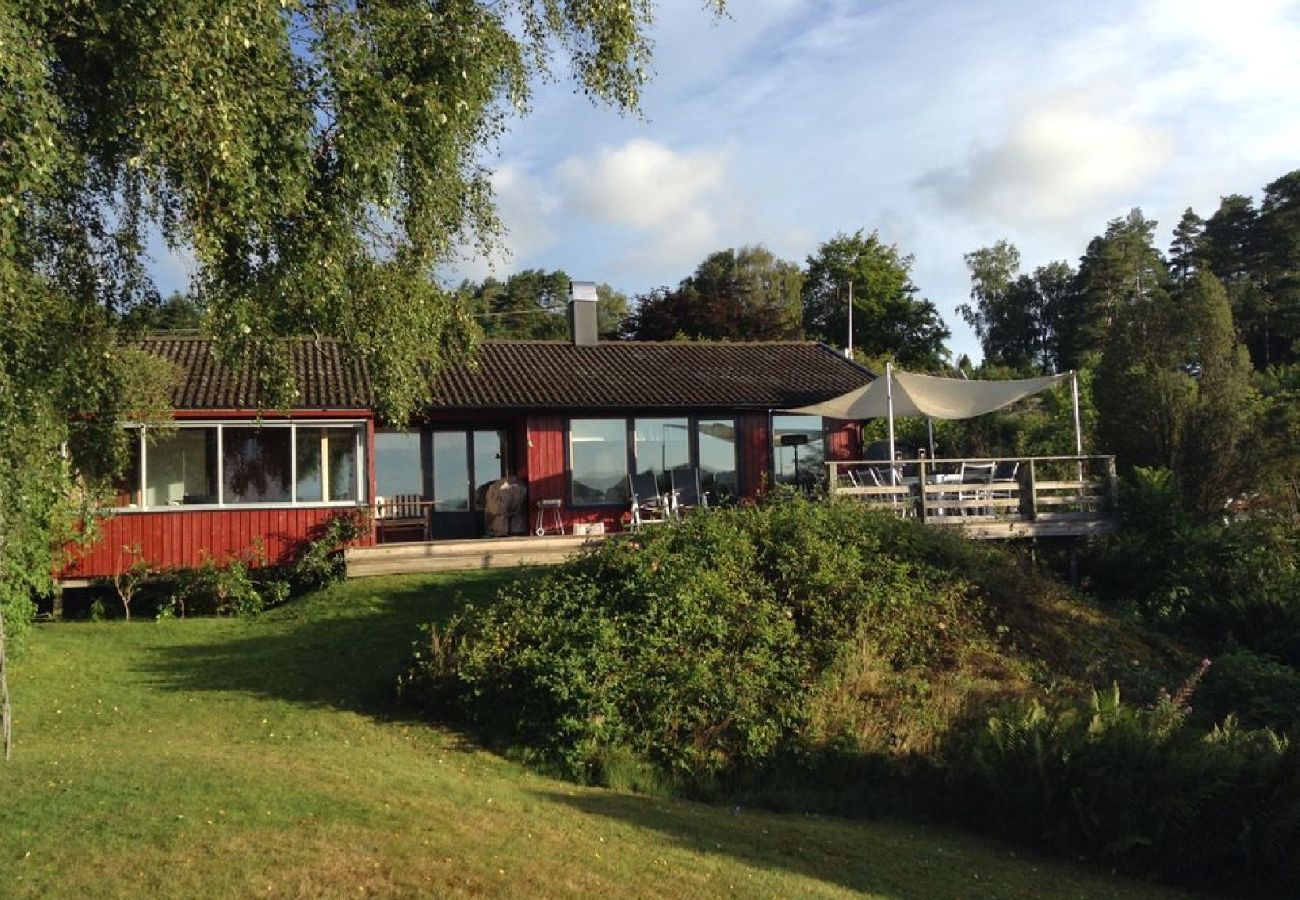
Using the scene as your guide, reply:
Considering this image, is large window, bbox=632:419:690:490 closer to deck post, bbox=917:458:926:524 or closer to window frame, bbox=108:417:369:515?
window frame, bbox=108:417:369:515

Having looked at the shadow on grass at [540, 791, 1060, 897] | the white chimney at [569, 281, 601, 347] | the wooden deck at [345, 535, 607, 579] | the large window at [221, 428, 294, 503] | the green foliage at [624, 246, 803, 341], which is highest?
the green foliage at [624, 246, 803, 341]

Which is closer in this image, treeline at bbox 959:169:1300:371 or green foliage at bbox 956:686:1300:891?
green foliage at bbox 956:686:1300:891

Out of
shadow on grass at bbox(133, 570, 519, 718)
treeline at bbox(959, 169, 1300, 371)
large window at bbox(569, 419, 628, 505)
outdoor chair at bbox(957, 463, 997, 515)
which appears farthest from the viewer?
treeline at bbox(959, 169, 1300, 371)

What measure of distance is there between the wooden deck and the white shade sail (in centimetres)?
489

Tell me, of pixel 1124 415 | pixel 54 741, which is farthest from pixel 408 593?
pixel 1124 415

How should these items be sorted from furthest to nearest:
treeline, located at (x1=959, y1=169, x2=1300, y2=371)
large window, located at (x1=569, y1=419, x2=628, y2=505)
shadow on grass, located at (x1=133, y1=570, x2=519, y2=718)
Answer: treeline, located at (x1=959, y1=169, x2=1300, y2=371), large window, located at (x1=569, y1=419, x2=628, y2=505), shadow on grass, located at (x1=133, y1=570, x2=519, y2=718)

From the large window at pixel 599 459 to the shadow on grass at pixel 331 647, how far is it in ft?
13.8

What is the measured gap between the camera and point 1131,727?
944 cm

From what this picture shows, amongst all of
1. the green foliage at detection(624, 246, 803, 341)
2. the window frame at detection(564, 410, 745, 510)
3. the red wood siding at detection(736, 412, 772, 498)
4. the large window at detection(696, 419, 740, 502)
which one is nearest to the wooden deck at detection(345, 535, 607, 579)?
the window frame at detection(564, 410, 745, 510)

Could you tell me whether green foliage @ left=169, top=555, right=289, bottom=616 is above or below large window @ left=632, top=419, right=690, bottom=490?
below

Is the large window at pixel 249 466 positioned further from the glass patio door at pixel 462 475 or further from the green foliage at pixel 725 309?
the green foliage at pixel 725 309

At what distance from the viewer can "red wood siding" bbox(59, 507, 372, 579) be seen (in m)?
17.3

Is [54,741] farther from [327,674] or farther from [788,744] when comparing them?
[788,744]

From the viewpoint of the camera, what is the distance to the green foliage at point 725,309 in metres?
43.6
